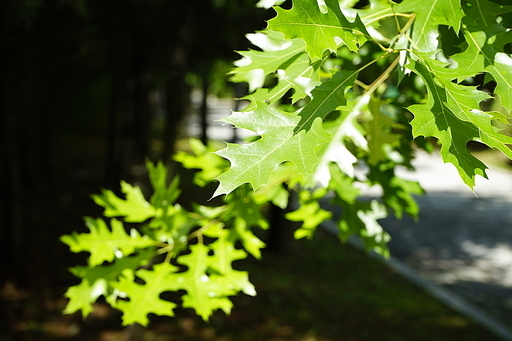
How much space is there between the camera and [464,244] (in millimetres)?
9156

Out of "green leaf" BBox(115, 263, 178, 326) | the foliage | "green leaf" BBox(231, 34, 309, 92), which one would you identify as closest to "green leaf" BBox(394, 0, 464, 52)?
the foliage

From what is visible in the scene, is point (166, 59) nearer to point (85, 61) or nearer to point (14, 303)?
point (85, 61)

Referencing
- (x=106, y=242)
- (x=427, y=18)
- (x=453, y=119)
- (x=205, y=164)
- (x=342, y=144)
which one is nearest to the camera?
(x=453, y=119)

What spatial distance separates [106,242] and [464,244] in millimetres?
8638

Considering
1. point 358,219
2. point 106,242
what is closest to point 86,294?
point 106,242

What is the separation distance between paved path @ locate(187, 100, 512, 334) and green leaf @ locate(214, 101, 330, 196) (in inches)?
243

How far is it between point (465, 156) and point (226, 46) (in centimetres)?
1016

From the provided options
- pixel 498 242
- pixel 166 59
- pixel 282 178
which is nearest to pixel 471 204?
pixel 498 242

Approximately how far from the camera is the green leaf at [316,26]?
3.14 feet

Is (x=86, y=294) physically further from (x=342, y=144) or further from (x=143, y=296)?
(x=342, y=144)

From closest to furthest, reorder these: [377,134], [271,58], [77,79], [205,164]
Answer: [271,58], [377,134], [205,164], [77,79]

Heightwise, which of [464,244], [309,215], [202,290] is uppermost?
[464,244]

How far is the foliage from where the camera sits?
963mm

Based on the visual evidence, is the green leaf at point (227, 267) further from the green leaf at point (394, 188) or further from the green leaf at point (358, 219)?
the green leaf at point (394, 188)
